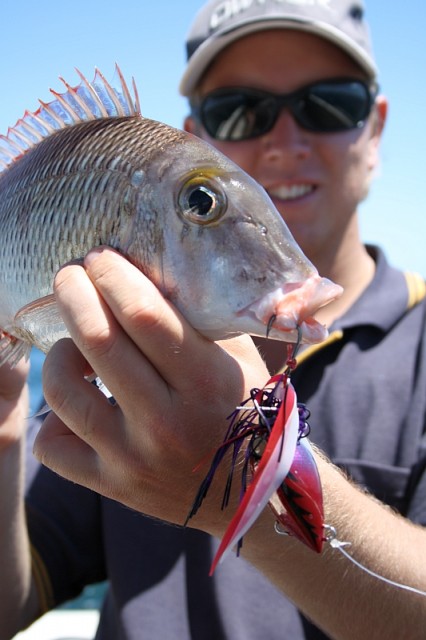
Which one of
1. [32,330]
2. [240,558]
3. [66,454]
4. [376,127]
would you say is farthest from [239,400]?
[376,127]

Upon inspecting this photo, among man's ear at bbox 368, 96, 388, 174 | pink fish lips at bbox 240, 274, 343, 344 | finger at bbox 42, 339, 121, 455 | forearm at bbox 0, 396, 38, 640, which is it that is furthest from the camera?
man's ear at bbox 368, 96, 388, 174

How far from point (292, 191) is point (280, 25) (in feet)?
2.60

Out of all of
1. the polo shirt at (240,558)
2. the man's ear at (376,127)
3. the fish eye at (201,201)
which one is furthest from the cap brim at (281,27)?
the fish eye at (201,201)

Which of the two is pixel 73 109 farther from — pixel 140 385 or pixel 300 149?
pixel 300 149

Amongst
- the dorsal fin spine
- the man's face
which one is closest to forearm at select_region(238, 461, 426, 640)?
the dorsal fin spine

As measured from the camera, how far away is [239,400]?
121 cm

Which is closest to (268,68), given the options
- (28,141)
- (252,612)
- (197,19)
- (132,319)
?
(197,19)

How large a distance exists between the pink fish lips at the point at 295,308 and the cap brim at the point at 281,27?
2191 mm

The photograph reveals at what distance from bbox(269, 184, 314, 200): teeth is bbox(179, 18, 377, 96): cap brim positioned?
0.67 meters

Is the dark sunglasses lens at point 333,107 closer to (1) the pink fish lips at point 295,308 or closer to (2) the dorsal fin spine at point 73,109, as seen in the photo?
(2) the dorsal fin spine at point 73,109

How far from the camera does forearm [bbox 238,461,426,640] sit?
54.1 inches

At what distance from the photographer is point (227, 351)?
1328 mm

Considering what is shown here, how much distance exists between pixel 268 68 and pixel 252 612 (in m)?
A: 2.33

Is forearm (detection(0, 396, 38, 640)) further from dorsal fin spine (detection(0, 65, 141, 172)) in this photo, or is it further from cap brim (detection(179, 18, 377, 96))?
cap brim (detection(179, 18, 377, 96))
